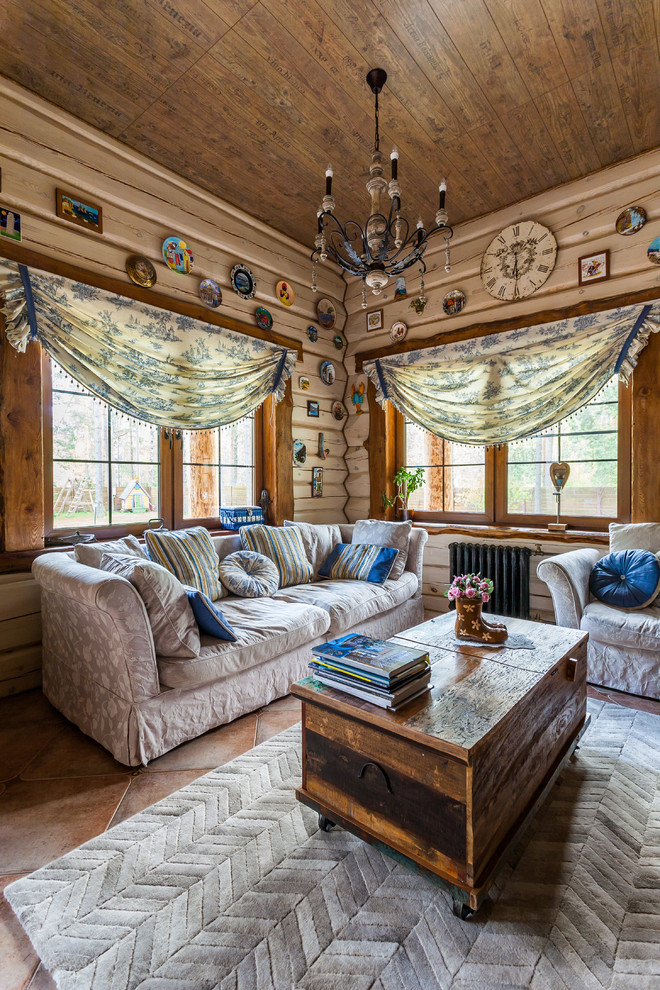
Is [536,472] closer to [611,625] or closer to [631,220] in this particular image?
[611,625]

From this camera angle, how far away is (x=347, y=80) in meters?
2.50

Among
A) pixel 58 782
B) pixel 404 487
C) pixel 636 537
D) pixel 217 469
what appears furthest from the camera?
pixel 404 487

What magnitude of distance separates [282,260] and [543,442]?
2.64 meters

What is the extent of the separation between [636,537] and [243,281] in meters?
3.31

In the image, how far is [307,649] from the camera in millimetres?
2713

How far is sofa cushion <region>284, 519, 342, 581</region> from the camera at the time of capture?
12.1ft

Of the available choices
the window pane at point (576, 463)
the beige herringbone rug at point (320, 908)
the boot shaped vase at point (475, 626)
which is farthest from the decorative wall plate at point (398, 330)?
the beige herringbone rug at point (320, 908)

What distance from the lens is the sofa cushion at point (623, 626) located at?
2443 millimetres

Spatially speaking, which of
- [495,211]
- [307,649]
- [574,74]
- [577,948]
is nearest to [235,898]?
[577,948]

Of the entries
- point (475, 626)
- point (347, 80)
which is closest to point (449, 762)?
point (475, 626)

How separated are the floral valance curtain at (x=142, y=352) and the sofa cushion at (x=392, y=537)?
134cm

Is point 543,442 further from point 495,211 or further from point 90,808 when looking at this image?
point 90,808

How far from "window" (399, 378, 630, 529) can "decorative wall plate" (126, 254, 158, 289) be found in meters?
2.50

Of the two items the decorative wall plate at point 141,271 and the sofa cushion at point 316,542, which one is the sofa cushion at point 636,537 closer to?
the sofa cushion at point 316,542
